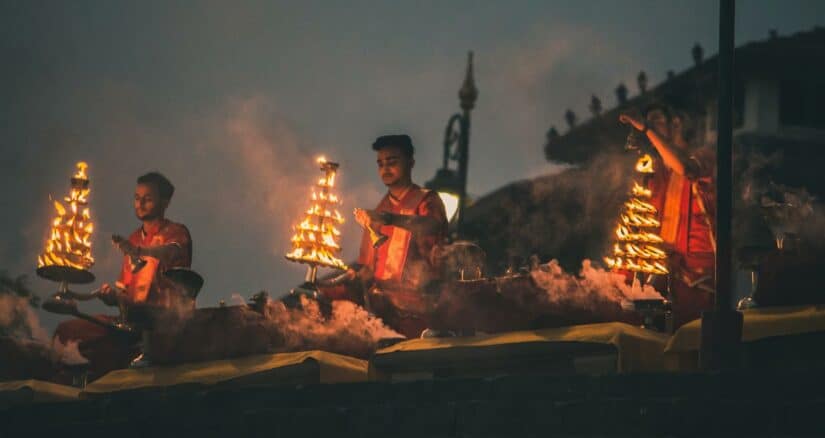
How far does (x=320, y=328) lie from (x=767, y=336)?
510 cm

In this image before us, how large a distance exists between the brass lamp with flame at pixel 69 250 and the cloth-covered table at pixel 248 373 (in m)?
1.11

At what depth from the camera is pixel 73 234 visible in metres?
17.6

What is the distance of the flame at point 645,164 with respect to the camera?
1562cm

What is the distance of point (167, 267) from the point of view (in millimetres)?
17656

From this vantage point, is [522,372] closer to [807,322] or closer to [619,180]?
[807,322]

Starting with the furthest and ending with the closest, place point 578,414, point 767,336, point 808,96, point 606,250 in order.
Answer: point 808,96, point 606,250, point 767,336, point 578,414

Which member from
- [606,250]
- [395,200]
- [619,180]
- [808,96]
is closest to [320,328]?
[395,200]

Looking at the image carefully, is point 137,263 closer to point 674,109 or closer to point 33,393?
point 33,393

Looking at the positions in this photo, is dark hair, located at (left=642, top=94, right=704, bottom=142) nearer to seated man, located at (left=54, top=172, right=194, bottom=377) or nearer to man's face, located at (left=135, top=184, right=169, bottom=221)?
seated man, located at (left=54, top=172, right=194, bottom=377)

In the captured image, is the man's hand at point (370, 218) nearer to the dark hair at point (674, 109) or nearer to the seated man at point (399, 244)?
the seated man at point (399, 244)

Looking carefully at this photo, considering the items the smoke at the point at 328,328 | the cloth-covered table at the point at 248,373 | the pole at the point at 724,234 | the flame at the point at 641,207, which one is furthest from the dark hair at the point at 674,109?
the cloth-covered table at the point at 248,373

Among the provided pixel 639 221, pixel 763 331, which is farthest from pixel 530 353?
pixel 763 331

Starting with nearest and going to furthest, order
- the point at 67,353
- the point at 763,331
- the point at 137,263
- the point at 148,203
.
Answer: the point at 763,331 → the point at 137,263 → the point at 67,353 → the point at 148,203

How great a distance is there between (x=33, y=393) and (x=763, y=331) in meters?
7.97
